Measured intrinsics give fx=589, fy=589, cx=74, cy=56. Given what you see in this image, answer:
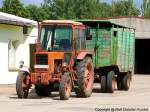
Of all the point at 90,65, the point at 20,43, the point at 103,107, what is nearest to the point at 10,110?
the point at 103,107

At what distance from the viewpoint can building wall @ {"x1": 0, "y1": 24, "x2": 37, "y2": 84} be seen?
100 ft

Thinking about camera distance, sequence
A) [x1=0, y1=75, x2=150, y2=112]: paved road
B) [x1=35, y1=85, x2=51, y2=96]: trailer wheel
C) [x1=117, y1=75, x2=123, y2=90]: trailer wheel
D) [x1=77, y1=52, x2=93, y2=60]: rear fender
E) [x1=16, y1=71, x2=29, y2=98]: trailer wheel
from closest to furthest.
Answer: [x1=0, y1=75, x2=150, y2=112]: paved road → [x1=16, y1=71, x2=29, y2=98]: trailer wheel → [x1=77, y1=52, x2=93, y2=60]: rear fender → [x1=35, y1=85, x2=51, y2=96]: trailer wheel → [x1=117, y1=75, x2=123, y2=90]: trailer wheel

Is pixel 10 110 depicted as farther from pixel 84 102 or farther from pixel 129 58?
pixel 129 58

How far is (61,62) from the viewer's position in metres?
21.5

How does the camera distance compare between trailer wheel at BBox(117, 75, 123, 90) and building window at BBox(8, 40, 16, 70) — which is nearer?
trailer wheel at BBox(117, 75, 123, 90)

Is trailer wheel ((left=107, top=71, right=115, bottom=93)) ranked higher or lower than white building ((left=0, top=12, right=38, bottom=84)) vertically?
lower

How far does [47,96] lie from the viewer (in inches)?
907

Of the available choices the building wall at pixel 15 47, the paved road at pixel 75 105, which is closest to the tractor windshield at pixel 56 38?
the paved road at pixel 75 105

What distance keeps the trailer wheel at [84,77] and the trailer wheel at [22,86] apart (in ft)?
6.29

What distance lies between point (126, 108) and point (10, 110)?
11.5 feet

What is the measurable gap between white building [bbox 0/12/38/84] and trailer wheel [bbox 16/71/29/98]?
8110mm

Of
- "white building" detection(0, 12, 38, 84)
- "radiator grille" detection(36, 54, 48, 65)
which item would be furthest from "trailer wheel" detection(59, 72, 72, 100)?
"white building" detection(0, 12, 38, 84)

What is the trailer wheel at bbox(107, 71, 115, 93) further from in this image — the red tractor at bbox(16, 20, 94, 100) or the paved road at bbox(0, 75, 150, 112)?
the paved road at bbox(0, 75, 150, 112)

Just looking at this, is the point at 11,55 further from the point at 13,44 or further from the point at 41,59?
the point at 41,59
